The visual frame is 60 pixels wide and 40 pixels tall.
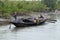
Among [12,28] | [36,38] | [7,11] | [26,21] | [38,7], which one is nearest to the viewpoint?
[36,38]

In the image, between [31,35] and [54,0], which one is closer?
[31,35]

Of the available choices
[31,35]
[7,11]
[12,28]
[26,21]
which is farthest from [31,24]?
[7,11]

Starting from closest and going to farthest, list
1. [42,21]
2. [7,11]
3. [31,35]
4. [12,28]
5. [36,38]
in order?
1. [36,38]
2. [31,35]
3. [12,28]
4. [42,21]
5. [7,11]

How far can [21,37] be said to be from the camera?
2212cm

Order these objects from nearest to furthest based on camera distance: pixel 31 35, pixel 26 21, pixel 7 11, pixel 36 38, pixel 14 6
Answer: pixel 36 38 → pixel 31 35 → pixel 26 21 → pixel 7 11 → pixel 14 6

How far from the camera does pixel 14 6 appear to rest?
4338 centimetres

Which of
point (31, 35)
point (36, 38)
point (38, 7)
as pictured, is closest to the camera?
point (36, 38)

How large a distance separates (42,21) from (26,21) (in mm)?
3504

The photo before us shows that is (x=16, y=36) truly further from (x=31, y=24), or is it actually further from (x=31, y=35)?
(x=31, y=24)

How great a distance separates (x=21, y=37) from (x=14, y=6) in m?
21.7

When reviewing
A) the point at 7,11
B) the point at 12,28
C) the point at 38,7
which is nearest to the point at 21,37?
the point at 12,28

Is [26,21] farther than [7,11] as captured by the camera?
No

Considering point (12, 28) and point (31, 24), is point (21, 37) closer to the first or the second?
point (12, 28)

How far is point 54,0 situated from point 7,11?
1895cm
